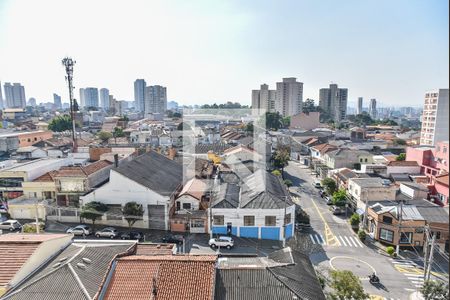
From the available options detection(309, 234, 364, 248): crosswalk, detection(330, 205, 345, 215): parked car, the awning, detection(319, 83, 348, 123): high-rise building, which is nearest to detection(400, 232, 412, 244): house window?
detection(309, 234, 364, 248): crosswalk

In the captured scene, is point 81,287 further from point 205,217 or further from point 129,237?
point 205,217

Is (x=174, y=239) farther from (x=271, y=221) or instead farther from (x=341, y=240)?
(x=341, y=240)

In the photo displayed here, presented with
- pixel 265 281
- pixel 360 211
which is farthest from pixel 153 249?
pixel 360 211

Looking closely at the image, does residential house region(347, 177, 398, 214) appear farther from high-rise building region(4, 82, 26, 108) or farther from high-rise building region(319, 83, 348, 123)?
high-rise building region(4, 82, 26, 108)

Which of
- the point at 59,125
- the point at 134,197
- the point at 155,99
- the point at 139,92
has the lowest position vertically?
the point at 134,197

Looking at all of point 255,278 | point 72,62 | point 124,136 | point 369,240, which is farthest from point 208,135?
point 255,278
